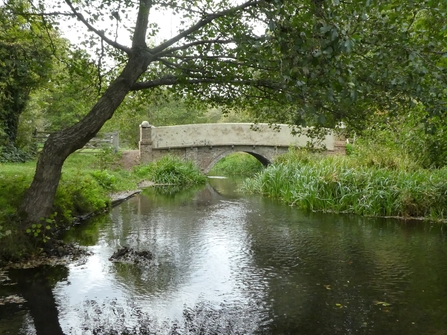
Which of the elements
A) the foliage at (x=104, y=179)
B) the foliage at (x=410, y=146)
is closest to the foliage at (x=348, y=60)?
the foliage at (x=410, y=146)

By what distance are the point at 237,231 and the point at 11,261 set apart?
162 inches

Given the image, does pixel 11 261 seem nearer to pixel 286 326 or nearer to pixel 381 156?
pixel 286 326

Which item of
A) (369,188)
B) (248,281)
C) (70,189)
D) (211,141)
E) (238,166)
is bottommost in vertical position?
(248,281)

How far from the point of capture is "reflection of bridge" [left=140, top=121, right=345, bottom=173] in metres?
20.1

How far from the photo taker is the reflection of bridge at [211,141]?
65.8 feet

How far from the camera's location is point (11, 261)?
5953mm

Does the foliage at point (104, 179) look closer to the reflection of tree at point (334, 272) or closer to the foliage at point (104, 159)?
the foliage at point (104, 159)

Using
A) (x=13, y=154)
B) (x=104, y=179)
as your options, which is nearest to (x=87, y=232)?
(x=104, y=179)

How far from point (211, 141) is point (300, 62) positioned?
17.1m

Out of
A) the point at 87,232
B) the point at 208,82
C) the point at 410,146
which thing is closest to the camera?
the point at 208,82

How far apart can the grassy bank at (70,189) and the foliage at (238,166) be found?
7.19 meters

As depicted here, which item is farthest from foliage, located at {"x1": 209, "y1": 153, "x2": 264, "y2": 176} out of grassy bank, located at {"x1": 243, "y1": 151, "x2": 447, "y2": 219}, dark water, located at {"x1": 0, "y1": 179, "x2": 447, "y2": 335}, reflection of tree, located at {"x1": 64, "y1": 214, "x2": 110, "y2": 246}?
dark water, located at {"x1": 0, "y1": 179, "x2": 447, "y2": 335}

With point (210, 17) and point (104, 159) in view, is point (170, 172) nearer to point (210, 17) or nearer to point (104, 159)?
point (104, 159)

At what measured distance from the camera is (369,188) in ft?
35.8
